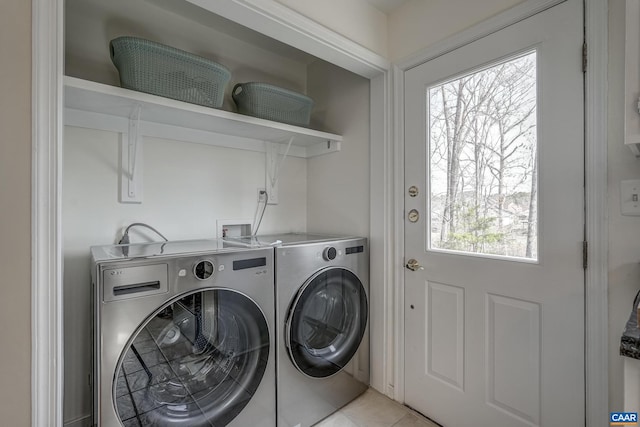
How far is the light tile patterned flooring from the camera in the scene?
1.62m

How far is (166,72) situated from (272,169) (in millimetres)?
980

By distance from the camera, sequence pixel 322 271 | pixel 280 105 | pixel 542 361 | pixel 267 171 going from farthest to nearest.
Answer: pixel 267 171, pixel 280 105, pixel 322 271, pixel 542 361

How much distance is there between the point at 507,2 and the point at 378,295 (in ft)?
5.33

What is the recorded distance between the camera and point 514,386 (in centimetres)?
134

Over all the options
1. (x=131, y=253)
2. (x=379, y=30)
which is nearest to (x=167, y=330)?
(x=131, y=253)

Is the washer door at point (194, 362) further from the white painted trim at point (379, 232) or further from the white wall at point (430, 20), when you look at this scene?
the white wall at point (430, 20)

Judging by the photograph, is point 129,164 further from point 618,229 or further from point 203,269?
point 618,229

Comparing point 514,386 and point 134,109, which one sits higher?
point 134,109

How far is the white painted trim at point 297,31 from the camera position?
1245 mm

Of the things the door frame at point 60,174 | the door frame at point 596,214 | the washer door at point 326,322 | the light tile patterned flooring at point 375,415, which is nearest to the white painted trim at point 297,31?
the door frame at point 60,174

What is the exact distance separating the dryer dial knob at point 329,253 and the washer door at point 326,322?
7 centimetres

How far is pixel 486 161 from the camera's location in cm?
143

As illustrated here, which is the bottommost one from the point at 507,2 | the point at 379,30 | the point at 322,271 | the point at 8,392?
the point at 8,392

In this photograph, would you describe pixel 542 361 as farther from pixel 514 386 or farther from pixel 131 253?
pixel 131 253
